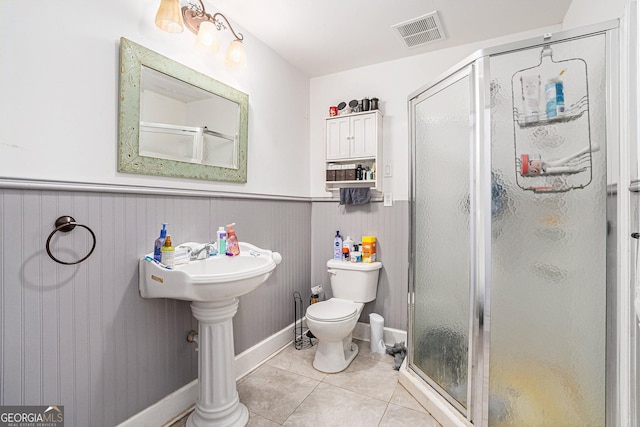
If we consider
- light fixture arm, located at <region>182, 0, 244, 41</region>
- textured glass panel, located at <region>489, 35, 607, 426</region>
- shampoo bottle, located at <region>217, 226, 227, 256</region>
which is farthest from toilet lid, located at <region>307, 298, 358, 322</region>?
light fixture arm, located at <region>182, 0, 244, 41</region>

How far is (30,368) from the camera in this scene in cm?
109

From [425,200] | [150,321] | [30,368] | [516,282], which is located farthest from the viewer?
[425,200]

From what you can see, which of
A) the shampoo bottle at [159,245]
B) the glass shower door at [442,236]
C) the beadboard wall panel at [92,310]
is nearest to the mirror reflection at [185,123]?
the beadboard wall panel at [92,310]

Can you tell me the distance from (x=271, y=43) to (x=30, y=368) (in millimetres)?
2289

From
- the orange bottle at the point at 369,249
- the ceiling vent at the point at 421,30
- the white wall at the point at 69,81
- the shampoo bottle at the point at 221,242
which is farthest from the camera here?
the orange bottle at the point at 369,249

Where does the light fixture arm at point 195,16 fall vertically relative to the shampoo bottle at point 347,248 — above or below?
above

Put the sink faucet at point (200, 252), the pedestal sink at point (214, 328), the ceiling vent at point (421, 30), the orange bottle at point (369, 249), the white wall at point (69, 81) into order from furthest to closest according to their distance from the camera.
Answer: the orange bottle at point (369, 249) → the ceiling vent at point (421, 30) → the sink faucet at point (200, 252) → the pedestal sink at point (214, 328) → the white wall at point (69, 81)

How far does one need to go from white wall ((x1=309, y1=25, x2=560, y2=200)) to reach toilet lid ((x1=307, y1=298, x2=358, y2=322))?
3.18 ft

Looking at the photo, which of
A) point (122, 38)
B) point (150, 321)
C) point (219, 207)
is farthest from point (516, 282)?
point (122, 38)

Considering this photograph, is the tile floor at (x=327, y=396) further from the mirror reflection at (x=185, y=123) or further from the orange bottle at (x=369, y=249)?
the mirror reflection at (x=185, y=123)

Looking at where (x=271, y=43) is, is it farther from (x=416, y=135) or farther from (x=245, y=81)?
(x=416, y=135)

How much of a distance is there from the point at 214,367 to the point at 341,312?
2.87 feet

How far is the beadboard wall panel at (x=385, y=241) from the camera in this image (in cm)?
240

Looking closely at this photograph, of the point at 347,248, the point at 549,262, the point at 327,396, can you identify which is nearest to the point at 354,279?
the point at 347,248
